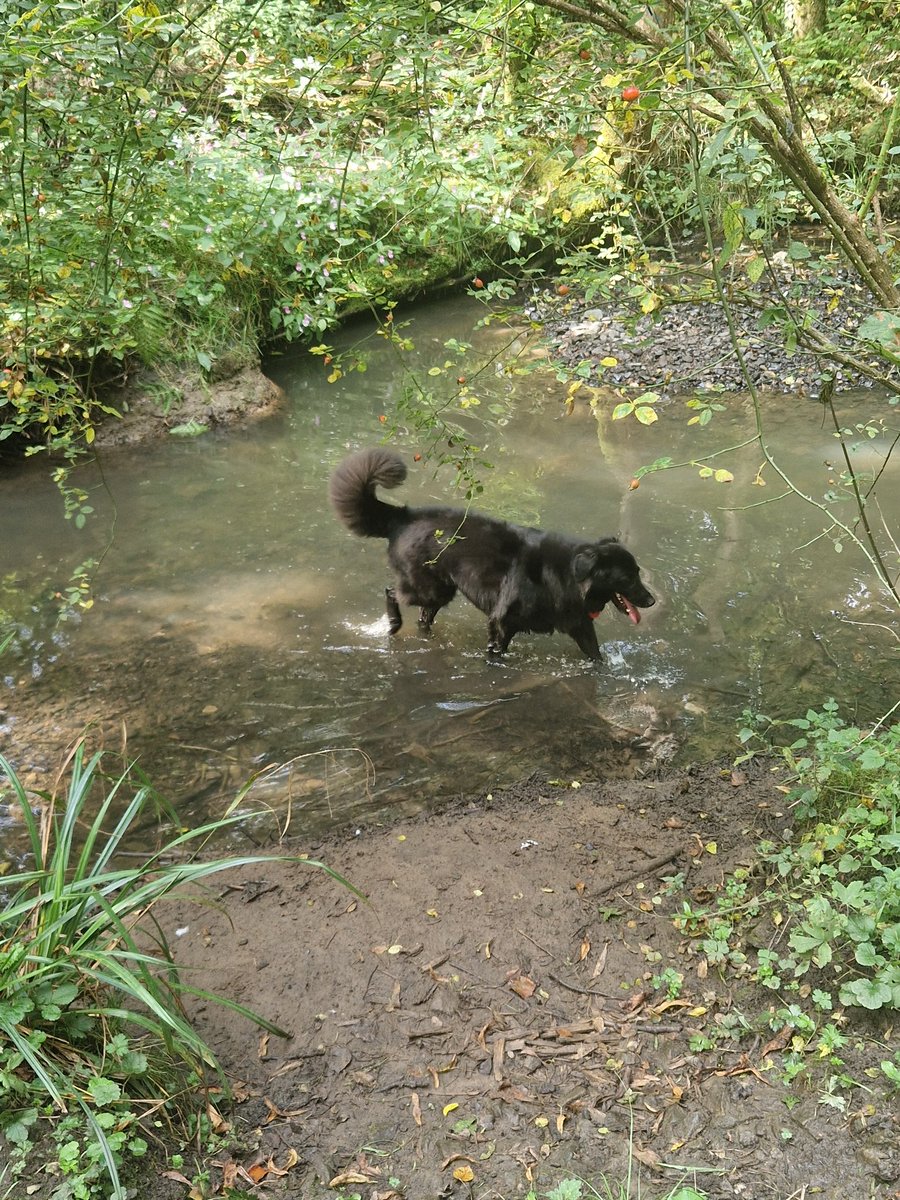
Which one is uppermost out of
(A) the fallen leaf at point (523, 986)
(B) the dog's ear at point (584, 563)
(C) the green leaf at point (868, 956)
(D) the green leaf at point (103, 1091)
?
(C) the green leaf at point (868, 956)

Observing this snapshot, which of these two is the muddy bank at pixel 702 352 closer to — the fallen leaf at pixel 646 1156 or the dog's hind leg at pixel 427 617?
the dog's hind leg at pixel 427 617

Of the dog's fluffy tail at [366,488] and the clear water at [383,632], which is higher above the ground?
the dog's fluffy tail at [366,488]

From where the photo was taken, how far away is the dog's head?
571 centimetres

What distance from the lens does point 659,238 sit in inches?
544

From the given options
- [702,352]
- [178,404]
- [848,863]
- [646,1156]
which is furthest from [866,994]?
[702,352]

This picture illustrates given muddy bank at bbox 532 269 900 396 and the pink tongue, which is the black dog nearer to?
the pink tongue

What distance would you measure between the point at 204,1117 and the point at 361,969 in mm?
843

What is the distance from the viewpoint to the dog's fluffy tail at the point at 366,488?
5.78 meters

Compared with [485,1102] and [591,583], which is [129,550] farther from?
[485,1102]

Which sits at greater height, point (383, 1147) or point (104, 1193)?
point (104, 1193)

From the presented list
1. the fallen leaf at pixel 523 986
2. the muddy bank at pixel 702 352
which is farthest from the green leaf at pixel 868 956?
the muddy bank at pixel 702 352

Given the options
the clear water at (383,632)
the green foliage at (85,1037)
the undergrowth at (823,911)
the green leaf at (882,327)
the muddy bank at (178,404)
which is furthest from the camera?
the muddy bank at (178,404)

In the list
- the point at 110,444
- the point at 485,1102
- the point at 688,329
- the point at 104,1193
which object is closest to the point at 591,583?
the point at 485,1102

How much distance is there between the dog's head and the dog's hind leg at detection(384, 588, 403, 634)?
4.22 feet
